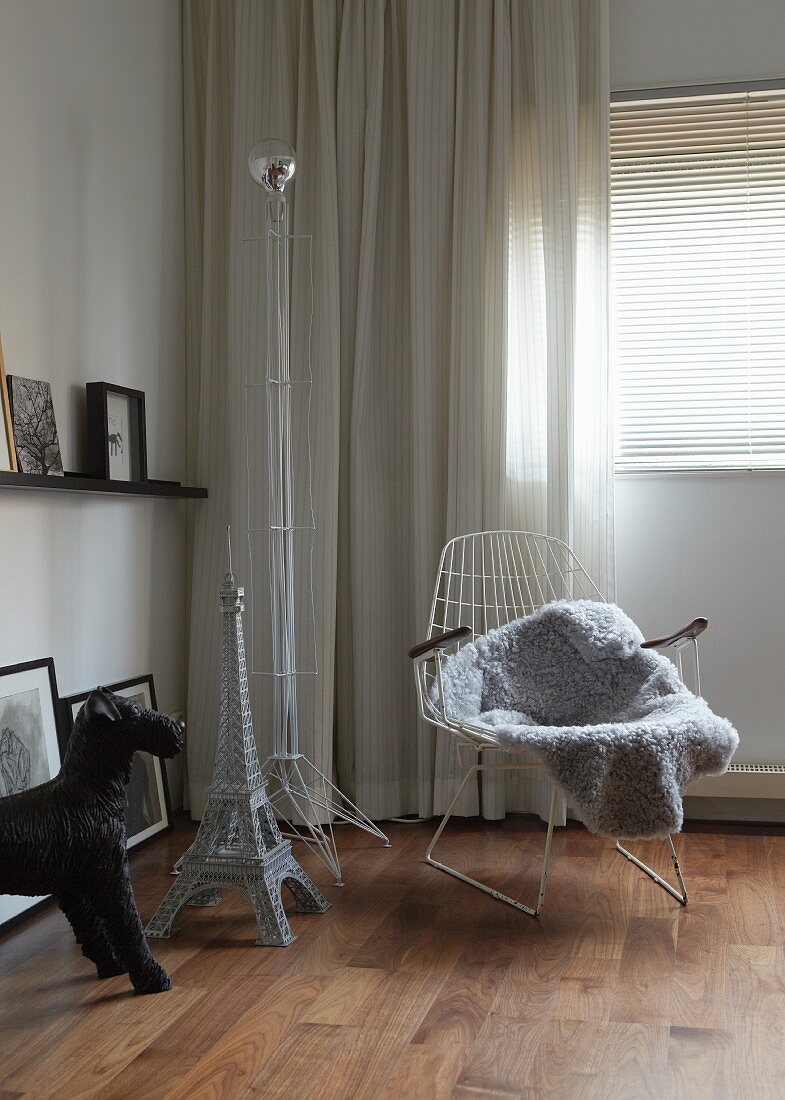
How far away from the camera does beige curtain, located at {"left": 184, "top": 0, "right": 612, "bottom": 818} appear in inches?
126

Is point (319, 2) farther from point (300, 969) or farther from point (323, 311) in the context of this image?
point (300, 969)

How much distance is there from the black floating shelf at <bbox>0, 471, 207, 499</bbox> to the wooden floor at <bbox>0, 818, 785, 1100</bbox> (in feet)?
3.46

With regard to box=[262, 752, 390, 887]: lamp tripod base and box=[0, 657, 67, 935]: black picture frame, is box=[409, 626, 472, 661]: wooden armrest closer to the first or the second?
box=[262, 752, 390, 887]: lamp tripod base

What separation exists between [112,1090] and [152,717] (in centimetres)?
70

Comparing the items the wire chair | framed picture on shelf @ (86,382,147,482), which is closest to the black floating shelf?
framed picture on shelf @ (86,382,147,482)

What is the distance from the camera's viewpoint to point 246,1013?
6.66 feet

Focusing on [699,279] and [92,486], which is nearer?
[92,486]

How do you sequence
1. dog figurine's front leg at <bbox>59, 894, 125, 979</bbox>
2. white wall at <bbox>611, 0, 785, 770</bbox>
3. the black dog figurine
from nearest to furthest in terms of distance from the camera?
the black dog figurine, dog figurine's front leg at <bbox>59, 894, 125, 979</bbox>, white wall at <bbox>611, 0, 785, 770</bbox>

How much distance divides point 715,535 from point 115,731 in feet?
6.77

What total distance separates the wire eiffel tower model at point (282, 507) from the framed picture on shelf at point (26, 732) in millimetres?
A: 590

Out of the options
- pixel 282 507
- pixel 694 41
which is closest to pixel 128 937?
pixel 282 507

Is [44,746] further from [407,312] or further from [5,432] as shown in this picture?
[407,312]

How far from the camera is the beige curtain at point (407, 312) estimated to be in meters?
3.20

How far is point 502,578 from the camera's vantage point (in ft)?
10.4
